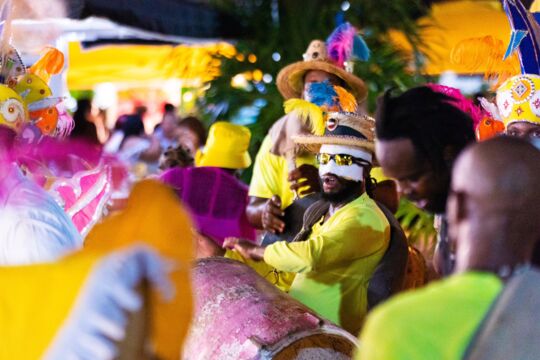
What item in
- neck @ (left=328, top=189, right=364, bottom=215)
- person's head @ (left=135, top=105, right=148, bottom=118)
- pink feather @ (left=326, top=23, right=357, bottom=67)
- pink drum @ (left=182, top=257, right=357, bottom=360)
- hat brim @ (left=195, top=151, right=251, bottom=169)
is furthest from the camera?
person's head @ (left=135, top=105, right=148, bottom=118)

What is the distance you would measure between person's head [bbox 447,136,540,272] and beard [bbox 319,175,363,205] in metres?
2.38

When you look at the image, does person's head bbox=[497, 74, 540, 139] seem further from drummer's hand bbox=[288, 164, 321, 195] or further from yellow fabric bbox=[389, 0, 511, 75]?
yellow fabric bbox=[389, 0, 511, 75]

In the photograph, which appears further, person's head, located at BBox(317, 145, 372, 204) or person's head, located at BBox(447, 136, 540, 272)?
person's head, located at BBox(317, 145, 372, 204)

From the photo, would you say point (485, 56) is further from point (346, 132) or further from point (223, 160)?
point (223, 160)

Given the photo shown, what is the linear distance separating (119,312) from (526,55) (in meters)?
3.69

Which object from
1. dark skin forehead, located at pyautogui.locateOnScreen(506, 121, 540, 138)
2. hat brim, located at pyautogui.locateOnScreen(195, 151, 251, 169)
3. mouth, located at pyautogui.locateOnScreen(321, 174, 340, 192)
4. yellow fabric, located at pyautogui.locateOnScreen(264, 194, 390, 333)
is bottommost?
yellow fabric, located at pyautogui.locateOnScreen(264, 194, 390, 333)

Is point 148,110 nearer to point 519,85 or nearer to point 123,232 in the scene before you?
point 519,85

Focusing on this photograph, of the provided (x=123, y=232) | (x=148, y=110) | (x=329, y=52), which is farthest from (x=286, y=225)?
(x=148, y=110)

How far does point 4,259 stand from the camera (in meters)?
3.27

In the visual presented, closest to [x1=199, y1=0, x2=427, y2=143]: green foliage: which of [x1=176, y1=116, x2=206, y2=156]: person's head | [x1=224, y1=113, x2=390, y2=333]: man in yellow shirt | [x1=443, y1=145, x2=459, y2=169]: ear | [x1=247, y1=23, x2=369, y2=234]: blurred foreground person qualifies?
[x1=176, y1=116, x2=206, y2=156]: person's head

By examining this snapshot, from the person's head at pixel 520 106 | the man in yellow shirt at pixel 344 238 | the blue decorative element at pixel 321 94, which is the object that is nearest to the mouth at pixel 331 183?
the man in yellow shirt at pixel 344 238

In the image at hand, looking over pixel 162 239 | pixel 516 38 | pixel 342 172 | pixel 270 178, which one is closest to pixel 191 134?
pixel 270 178

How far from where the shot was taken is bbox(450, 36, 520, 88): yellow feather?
5.65m

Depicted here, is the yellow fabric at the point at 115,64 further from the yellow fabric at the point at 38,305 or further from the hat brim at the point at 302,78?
the yellow fabric at the point at 38,305
